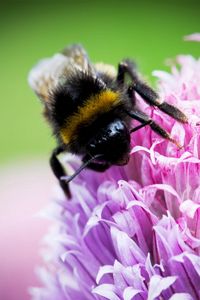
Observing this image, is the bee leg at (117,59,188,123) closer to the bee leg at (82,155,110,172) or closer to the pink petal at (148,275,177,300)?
the bee leg at (82,155,110,172)

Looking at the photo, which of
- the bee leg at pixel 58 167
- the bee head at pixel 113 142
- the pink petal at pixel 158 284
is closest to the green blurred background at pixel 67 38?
the bee leg at pixel 58 167

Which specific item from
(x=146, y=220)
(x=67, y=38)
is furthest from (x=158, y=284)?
(x=67, y=38)

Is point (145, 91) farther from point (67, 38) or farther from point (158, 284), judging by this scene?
point (67, 38)

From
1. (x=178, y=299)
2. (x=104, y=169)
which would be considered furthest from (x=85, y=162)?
(x=178, y=299)

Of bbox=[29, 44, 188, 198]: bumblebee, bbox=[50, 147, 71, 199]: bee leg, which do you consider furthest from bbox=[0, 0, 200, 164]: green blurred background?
bbox=[29, 44, 188, 198]: bumblebee

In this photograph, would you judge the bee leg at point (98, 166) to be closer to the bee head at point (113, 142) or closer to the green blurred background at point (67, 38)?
the bee head at point (113, 142)

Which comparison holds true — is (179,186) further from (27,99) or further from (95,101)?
(27,99)
